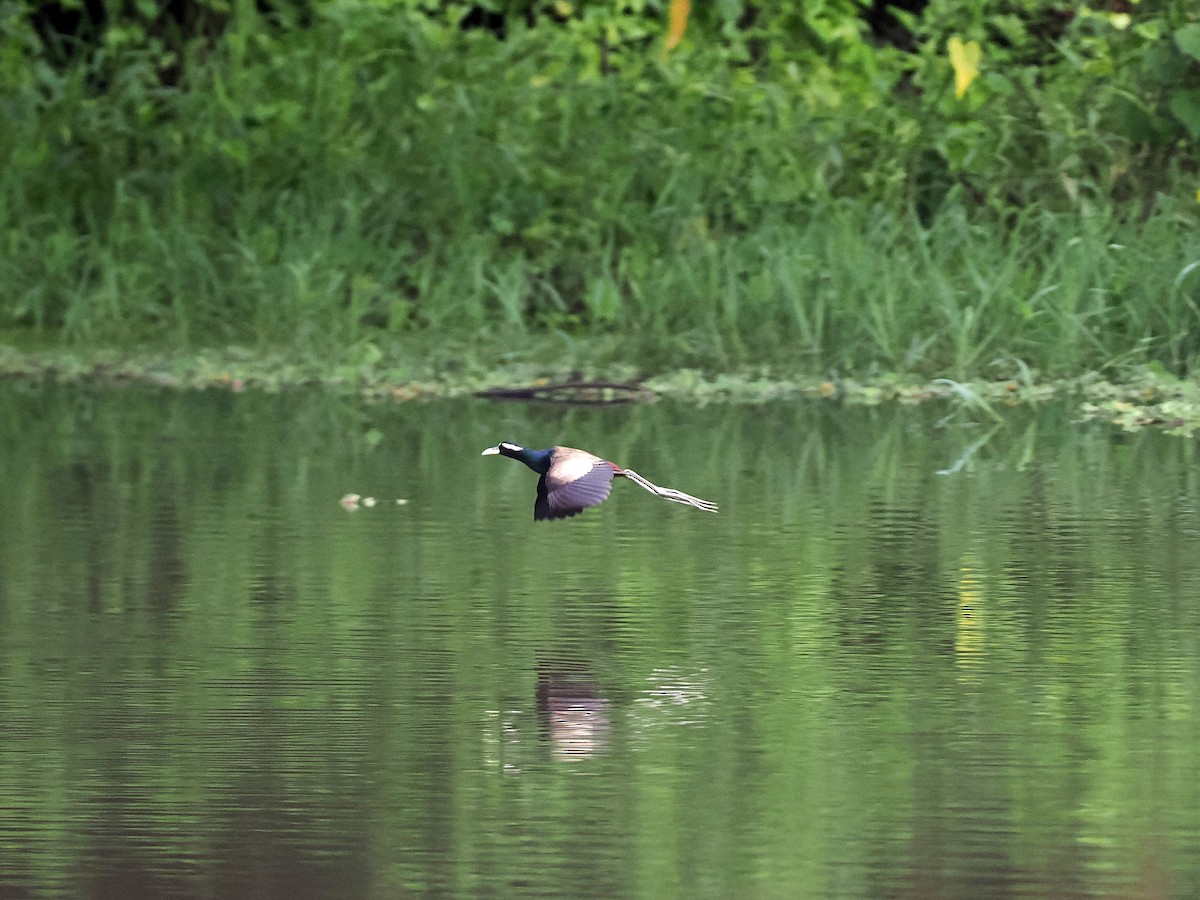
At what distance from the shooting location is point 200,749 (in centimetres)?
487

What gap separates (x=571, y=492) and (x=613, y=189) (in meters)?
6.13

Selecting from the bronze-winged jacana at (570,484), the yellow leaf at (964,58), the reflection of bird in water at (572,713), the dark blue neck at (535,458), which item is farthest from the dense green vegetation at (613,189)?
the reflection of bird in water at (572,713)

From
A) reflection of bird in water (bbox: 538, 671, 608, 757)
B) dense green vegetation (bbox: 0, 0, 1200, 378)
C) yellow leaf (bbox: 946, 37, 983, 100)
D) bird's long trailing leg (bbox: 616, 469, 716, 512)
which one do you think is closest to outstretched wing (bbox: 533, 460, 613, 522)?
bird's long trailing leg (bbox: 616, 469, 716, 512)

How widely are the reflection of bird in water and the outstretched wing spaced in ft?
3.12

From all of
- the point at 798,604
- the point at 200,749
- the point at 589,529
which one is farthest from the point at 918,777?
the point at 589,529

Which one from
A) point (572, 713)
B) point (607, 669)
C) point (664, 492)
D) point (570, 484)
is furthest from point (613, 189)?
point (572, 713)

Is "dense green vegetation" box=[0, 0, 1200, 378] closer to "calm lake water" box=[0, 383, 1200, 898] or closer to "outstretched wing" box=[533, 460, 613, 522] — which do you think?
"calm lake water" box=[0, 383, 1200, 898]

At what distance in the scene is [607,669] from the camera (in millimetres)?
5672

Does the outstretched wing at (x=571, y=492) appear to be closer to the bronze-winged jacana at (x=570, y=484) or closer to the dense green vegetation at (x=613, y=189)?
the bronze-winged jacana at (x=570, y=484)

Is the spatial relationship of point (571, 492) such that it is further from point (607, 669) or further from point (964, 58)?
point (964, 58)

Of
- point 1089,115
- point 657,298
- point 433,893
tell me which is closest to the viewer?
point 433,893

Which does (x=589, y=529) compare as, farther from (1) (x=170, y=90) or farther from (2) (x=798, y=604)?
(1) (x=170, y=90)

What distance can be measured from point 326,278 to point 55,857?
7869 mm

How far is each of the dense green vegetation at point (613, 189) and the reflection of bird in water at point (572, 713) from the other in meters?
5.43
